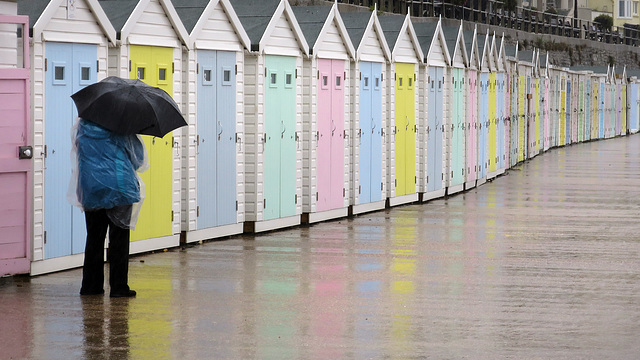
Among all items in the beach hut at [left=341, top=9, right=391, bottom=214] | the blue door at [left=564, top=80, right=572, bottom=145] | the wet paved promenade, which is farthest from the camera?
the blue door at [left=564, top=80, right=572, bottom=145]

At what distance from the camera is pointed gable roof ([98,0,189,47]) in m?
12.4

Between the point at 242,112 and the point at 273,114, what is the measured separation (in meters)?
0.80

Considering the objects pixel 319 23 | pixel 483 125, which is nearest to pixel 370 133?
pixel 319 23

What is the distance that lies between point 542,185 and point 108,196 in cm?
1605

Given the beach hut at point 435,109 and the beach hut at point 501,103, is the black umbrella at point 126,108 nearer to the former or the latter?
the beach hut at point 435,109

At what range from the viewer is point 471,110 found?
78.0 ft

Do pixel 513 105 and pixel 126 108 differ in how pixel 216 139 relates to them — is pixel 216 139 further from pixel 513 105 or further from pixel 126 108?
pixel 513 105

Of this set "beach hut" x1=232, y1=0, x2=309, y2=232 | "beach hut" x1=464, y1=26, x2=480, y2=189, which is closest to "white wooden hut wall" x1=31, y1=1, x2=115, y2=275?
"beach hut" x1=232, y1=0, x2=309, y2=232

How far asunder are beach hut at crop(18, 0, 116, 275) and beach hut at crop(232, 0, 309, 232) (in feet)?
11.5

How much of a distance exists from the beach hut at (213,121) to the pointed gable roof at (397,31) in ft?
16.0

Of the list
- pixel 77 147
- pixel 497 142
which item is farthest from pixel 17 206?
pixel 497 142

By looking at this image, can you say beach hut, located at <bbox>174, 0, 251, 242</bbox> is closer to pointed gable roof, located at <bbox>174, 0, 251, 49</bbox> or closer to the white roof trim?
pointed gable roof, located at <bbox>174, 0, 251, 49</bbox>

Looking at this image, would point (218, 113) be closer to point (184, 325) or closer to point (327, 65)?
point (327, 65)

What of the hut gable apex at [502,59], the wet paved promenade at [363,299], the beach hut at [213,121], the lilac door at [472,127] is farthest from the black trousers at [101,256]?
the hut gable apex at [502,59]
